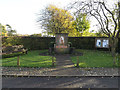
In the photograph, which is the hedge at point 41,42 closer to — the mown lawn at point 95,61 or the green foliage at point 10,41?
the green foliage at point 10,41

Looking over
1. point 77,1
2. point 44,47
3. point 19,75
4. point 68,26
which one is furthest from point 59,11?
point 19,75

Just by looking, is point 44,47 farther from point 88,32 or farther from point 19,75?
point 88,32

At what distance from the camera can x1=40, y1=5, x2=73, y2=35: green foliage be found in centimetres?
2362

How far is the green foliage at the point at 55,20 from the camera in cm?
2362

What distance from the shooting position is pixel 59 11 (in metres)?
24.6

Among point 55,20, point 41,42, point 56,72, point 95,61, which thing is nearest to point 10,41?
point 41,42

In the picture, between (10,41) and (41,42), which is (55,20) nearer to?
(41,42)

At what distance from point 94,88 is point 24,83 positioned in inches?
123

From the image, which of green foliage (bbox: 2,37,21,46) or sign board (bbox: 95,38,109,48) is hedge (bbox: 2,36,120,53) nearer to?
green foliage (bbox: 2,37,21,46)

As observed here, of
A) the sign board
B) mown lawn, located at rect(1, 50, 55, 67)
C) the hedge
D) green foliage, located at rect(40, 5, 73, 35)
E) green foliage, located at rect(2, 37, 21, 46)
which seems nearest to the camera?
mown lawn, located at rect(1, 50, 55, 67)

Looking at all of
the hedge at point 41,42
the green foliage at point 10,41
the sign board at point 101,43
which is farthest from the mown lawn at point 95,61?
→ the green foliage at point 10,41

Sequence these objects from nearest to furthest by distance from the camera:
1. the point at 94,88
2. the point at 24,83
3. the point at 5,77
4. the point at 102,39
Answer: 1. the point at 94,88
2. the point at 24,83
3. the point at 5,77
4. the point at 102,39

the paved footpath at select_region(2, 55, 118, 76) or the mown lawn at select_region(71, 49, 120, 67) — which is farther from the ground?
the mown lawn at select_region(71, 49, 120, 67)

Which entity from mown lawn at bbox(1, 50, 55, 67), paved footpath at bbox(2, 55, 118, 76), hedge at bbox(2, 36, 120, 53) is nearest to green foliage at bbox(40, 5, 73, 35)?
hedge at bbox(2, 36, 120, 53)
